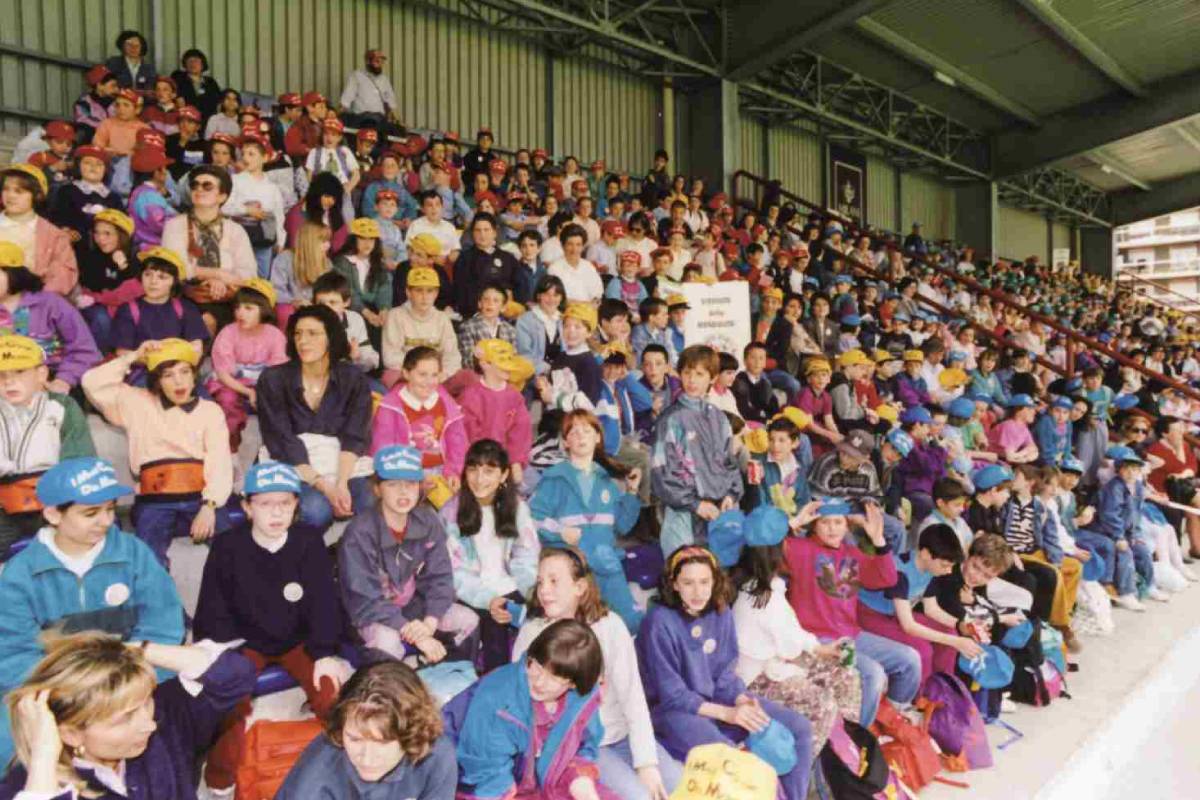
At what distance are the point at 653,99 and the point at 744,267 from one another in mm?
5459

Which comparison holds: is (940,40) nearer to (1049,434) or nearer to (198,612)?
(1049,434)

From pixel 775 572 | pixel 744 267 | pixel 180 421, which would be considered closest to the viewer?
pixel 180 421

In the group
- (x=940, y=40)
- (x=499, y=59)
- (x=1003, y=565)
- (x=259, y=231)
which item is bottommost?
(x=1003, y=565)

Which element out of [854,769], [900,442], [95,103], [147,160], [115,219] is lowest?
[854,769]

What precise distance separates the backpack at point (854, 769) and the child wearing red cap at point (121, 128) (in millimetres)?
6578

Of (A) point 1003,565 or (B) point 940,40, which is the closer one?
(A) point 1003,565

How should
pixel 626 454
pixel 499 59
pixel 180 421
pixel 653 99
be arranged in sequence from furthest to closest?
pixel 653 99, pixel 499 59, pixel 626 454, pixel 180 421

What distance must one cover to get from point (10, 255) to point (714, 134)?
12184mm

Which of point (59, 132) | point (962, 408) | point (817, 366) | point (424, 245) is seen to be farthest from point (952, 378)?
point (59, 132)

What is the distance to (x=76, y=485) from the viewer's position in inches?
93.7

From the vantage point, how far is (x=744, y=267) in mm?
10398

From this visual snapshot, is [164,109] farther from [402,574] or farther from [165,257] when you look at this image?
[402,574]

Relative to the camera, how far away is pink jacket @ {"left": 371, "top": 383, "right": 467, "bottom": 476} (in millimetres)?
3920

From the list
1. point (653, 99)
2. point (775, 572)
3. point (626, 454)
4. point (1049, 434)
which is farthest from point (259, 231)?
point (653, 99)
